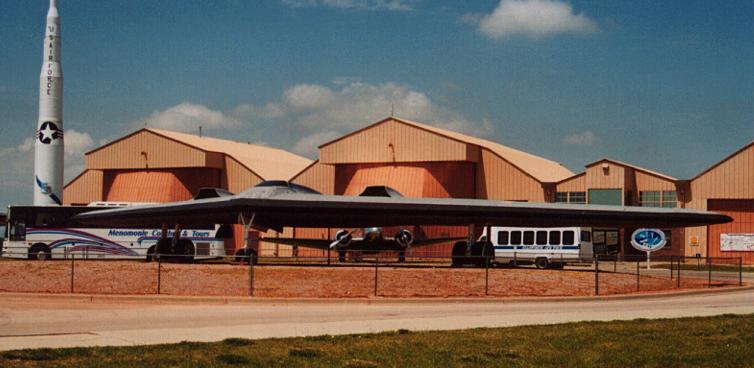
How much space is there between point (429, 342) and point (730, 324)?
635 cm

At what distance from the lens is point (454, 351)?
11.6 m

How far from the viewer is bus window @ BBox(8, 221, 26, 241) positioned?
40.6m

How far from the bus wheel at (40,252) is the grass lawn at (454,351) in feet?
99.8

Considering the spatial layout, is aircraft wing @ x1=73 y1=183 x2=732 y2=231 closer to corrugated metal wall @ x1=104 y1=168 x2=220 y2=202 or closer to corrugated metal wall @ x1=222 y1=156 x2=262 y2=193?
corrugated metal wall @ x1=222 y1=156 x2=262 y2=193

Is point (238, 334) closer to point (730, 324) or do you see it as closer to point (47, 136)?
point (730, 324)

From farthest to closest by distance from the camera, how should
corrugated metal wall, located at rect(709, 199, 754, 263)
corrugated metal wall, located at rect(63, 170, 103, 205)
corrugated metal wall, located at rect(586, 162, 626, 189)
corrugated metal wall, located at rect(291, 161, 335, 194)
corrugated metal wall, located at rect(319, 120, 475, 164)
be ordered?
corrugated metal wall, located at rect(63, 170, 103, 205)
corrugated metal wall, located at rect(291, 161, 335, 194)
corrugated metal wall, located at rect(319, 120, 475, 164)
corrugated metal wall, located at rect(586, 162, 626, 189)
corrugated metal wall, located at rect(709, 199, 754, 263)

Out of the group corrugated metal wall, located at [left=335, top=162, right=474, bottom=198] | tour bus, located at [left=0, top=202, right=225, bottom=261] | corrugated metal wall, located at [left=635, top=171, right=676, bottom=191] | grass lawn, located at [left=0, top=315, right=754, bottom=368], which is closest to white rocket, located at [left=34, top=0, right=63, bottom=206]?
tour bus, located at [left=0, top=202, right=225, bottom=261]

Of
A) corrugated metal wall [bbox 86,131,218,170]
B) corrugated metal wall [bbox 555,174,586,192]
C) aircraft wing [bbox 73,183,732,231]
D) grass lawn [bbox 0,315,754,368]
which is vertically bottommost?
grass lawn [bbox 0,315,754,368]

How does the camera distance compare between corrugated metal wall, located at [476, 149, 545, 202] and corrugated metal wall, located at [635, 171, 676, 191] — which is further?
corrugated metal wall, located at [476, 149, 545, 202]

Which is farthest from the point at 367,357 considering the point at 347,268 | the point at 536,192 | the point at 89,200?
the point at 89,200

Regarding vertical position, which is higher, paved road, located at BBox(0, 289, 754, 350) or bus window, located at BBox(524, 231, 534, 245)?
bus window, located at BBox(524, 231, 534, 245)

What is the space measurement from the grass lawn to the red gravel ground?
30.2 feet

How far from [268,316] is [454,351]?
648 centimetres

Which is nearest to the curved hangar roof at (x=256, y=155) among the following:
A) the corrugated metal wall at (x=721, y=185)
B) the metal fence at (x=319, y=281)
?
the corrugated metal wall at (x=721, y=185)
